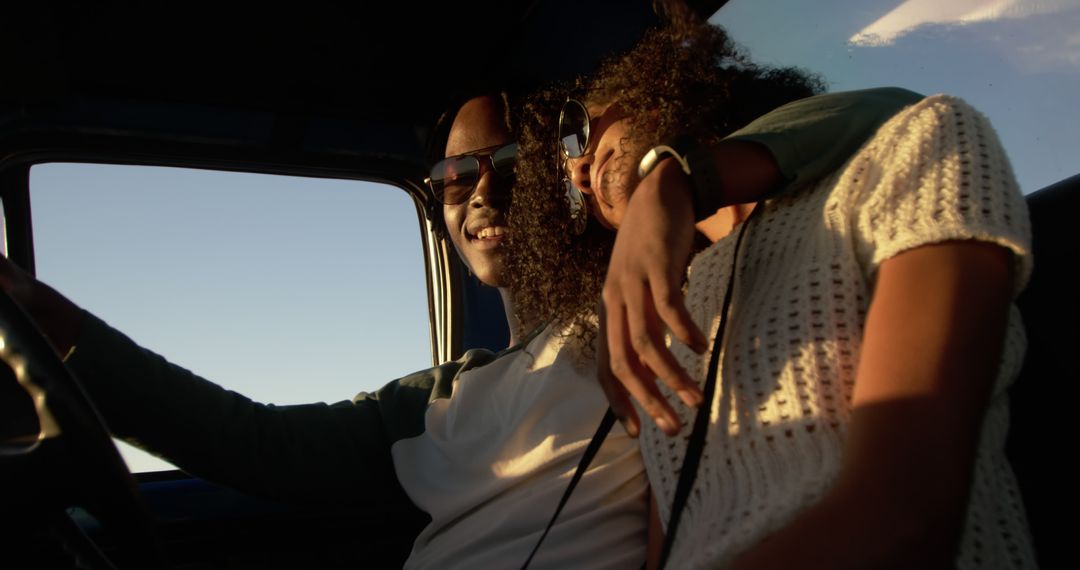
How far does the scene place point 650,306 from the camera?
87 centimetres

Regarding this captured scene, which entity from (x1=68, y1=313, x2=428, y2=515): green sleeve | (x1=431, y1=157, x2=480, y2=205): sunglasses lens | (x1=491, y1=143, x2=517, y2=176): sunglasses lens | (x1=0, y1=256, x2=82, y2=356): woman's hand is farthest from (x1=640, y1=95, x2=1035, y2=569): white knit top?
(x1=431, y1=157, x2=480, y2=205): sunglasses lens

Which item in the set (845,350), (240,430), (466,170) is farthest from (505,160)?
(845,350)

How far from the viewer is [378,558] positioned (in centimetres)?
208

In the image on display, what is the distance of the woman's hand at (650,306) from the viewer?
2.69ft

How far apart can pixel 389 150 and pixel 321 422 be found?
1131 millimetres

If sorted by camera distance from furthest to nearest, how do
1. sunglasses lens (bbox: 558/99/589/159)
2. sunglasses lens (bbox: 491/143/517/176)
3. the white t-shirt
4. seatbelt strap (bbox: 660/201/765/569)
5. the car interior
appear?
sunglasses lens (bbox: 491/143/517/176)
the car interior
sunglasses lens (bbox: 558/99/589/159)
the white t-shirt
seatbelt strap (bbox: 660/201/765/569)

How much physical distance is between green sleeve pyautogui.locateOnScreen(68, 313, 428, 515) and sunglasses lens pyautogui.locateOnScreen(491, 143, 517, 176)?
724 millimetres

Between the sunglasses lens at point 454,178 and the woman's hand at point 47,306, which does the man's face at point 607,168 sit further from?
the woman's hand at point 47,306

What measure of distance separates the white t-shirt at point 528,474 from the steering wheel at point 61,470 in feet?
2.13

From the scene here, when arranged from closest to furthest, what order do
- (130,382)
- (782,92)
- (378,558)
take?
(782,92) < (130,382) < (378,558)

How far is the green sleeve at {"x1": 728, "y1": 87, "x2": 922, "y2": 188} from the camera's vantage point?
1.00 metres

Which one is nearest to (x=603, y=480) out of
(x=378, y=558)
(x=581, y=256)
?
(x=581, y=256)

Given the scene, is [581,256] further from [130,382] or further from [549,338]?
[130,382]

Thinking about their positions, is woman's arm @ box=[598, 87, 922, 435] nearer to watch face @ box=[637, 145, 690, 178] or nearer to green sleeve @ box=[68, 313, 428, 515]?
→ watch face @ box=[637, 145, 690, 178]
